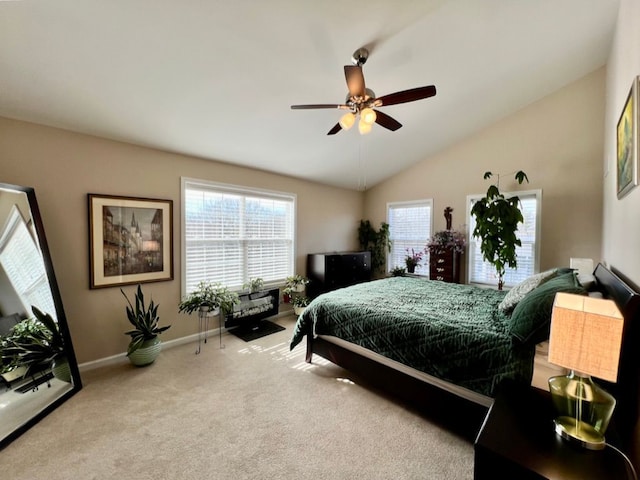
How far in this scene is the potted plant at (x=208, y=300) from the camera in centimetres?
311

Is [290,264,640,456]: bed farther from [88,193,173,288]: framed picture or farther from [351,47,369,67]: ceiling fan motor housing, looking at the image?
[351,47,369,67]: ceiling fan motor housing

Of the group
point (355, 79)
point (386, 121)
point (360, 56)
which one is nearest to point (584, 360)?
point (355, 79)

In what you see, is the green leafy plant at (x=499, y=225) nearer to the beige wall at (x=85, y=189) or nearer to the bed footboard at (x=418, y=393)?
the bed footboard at (x=418, y=393)

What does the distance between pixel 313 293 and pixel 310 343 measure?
1.76m

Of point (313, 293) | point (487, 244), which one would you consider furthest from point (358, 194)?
point (487, 244)

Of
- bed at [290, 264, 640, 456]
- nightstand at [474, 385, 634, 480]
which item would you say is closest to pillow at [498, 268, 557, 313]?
bed at [290, 264, 640, 456]

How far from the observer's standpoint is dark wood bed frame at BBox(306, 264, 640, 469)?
1.10m

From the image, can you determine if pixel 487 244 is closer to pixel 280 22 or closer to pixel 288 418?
pixel 288 418

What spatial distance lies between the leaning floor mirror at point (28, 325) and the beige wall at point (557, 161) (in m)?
5.09

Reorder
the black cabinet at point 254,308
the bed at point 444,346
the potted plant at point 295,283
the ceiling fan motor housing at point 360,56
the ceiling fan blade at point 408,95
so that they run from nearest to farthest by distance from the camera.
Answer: the bed at point 444,346, the ceiling fan blade at point 408,95, the ceiling fan motor housing at point 360,56, the black cabinet at point 254,308, the potted plant at point 295,283

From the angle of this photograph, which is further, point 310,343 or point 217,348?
point 217,348

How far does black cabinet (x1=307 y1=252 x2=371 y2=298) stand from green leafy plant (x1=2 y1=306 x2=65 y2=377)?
122 inches

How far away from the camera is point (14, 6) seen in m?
1.52

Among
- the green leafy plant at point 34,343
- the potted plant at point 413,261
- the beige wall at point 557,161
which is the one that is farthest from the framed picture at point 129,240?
the beige wall at point 557,161
